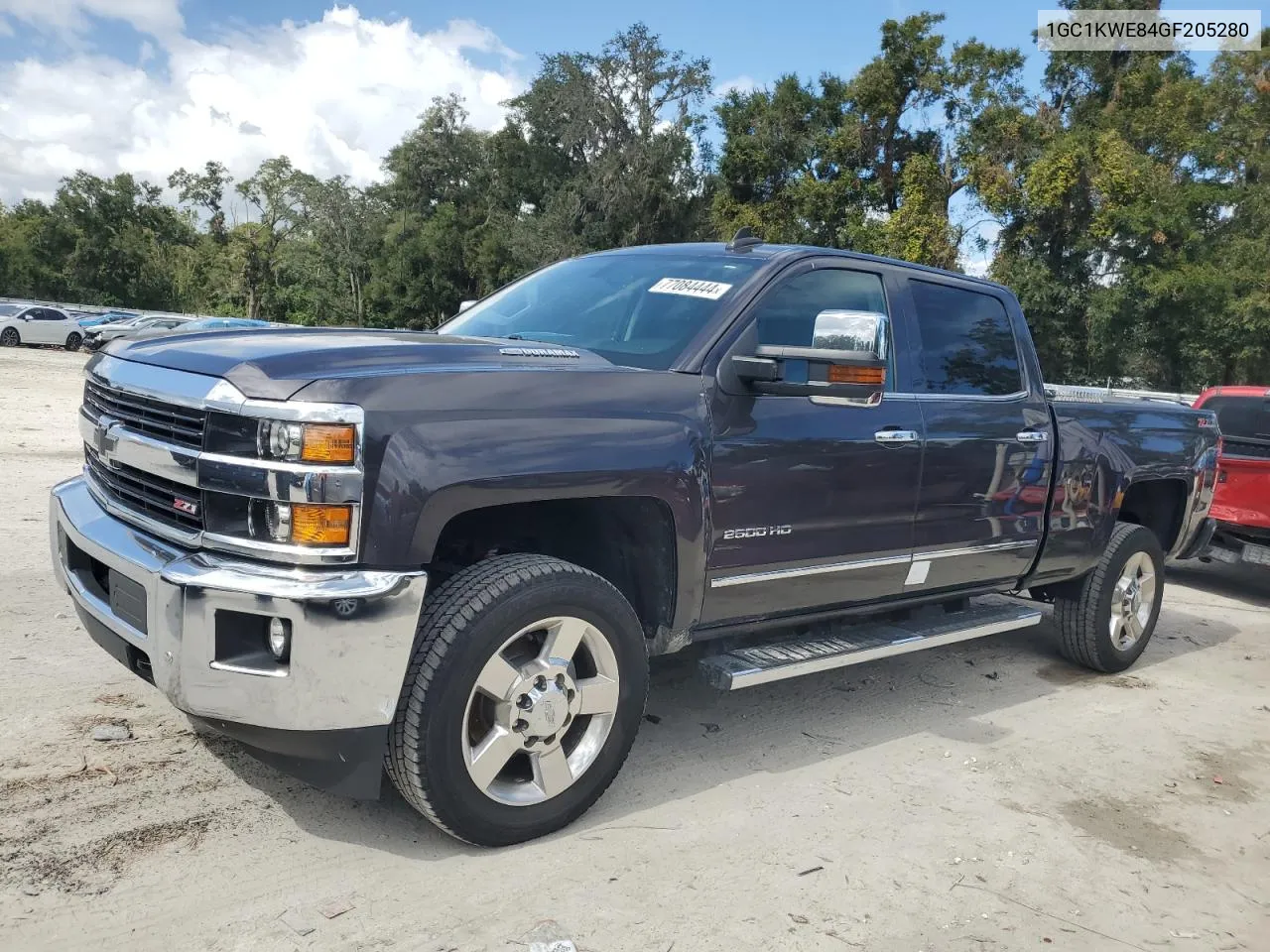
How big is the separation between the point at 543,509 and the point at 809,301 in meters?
1.48

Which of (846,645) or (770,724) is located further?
(770,724)

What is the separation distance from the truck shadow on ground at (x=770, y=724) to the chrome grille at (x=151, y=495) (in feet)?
3.28

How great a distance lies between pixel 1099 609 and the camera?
5480 mm

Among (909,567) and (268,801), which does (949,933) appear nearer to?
(909,567)

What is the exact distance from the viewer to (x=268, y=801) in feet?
10.9

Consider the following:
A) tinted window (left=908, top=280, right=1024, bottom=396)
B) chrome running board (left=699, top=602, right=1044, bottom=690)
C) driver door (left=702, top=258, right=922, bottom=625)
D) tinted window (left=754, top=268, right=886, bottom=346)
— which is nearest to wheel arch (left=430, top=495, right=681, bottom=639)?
driver door (left=702, top=258, right=922, bottom=625)

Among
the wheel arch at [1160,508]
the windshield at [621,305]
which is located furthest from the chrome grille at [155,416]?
the wheel arch at [1160,508]

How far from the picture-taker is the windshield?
3.78 metres

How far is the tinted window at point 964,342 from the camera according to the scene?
4551 mm

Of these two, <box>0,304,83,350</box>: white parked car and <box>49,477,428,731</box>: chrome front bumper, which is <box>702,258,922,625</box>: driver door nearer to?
<box>49,477,428,731</box>: chrome front bumper

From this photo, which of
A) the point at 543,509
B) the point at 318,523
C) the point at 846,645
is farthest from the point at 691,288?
the point at 318,523

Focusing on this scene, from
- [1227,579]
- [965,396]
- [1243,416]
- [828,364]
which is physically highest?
[828,364]

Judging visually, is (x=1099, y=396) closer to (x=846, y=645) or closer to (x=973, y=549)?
(x=973, y=549)

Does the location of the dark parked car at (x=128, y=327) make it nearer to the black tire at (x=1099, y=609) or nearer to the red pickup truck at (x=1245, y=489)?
the red pickup truck at (x=1245, y=489)
